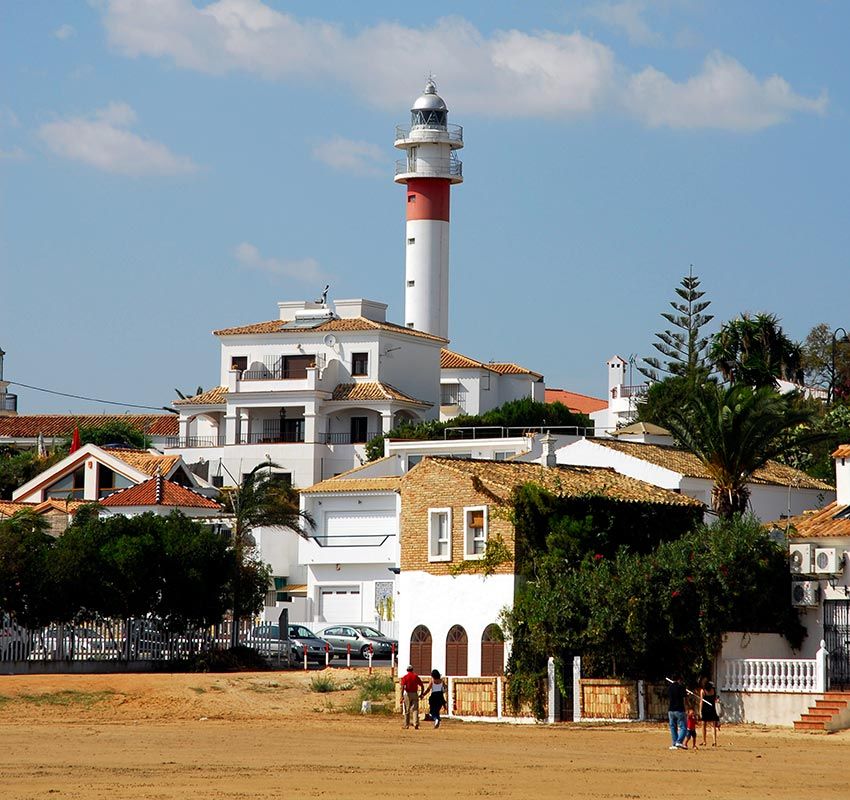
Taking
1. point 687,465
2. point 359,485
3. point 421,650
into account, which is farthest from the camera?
point 359,485

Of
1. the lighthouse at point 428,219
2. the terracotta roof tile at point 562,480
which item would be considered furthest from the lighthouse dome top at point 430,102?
the terracotta roof tile at point 562,480

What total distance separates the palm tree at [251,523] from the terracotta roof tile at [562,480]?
1066 centimetres

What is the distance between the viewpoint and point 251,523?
59.0 metres

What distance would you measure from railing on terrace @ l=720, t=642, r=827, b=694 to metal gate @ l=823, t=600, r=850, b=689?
0.68 m

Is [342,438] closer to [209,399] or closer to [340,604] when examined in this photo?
[209,399]

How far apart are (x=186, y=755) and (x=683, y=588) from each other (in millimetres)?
11901

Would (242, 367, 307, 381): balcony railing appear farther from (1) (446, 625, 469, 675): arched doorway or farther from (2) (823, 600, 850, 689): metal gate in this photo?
(2) (823, 600, 850, 689): metal gate

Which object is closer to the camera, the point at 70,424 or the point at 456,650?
the point at 456,650

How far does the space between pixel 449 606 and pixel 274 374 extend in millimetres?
51543

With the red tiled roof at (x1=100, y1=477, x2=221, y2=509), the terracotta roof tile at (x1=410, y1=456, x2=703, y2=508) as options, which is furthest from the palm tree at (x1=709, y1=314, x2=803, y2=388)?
the terracotta roof tile at (x1=410, y1=456, x2=703, y2=508)

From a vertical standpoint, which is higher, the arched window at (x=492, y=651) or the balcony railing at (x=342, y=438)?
the balcony railing at (x=342, y=438)

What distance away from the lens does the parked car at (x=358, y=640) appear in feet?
177

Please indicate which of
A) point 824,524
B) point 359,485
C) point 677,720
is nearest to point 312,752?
point 677,720

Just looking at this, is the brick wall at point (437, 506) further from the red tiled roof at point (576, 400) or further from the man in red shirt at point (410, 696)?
the red tiled roof at point (576, 400)
